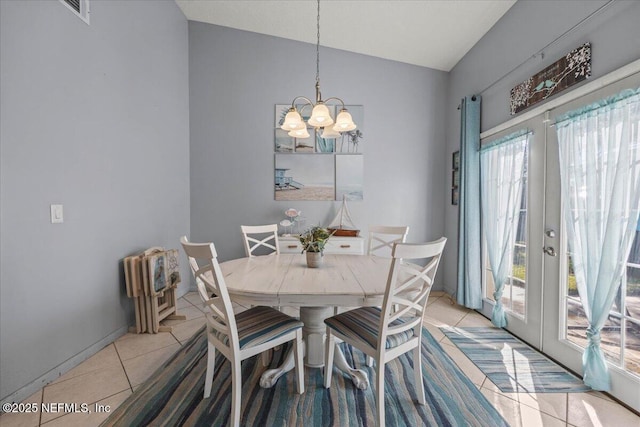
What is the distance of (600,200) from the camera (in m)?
1.67

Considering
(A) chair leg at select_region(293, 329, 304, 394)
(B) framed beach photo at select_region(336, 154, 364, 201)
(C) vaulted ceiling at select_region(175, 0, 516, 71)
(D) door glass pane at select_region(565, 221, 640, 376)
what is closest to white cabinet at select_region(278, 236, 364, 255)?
(B) framed beach photo at select_region(336, 154, 364, 201)

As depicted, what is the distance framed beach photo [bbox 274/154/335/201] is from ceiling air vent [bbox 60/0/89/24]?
205cm

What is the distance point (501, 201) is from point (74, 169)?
3.50m

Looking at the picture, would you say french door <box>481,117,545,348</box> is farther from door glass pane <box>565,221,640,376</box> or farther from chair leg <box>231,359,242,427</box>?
chair leg <box>231,359,242,427</box>

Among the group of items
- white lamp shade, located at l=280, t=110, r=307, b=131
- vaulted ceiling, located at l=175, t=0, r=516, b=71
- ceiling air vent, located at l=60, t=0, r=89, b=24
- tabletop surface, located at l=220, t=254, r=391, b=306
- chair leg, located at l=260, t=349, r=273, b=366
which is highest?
vaulted ceiling, located at l=175, t=0, r=516, b=71

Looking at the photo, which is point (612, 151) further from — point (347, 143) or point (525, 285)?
point (347, 143)

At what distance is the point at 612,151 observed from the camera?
1.61m

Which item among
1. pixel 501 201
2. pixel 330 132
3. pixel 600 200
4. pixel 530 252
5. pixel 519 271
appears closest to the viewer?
pixel 600 200

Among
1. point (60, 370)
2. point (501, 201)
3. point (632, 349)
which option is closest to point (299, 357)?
point (60, 370)

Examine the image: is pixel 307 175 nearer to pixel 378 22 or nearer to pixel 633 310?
pixel 378 22

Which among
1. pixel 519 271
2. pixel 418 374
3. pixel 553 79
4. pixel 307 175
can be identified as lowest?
pixel 418 374

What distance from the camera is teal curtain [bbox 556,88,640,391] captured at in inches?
60.3

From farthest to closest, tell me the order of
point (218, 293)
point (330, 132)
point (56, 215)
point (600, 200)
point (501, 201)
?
point (501, 201)
point (330, 132)
point (56, 215)
point (600, 200)
point (218, 293)

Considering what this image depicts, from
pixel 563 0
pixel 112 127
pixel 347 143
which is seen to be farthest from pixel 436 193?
pixel 112 127
